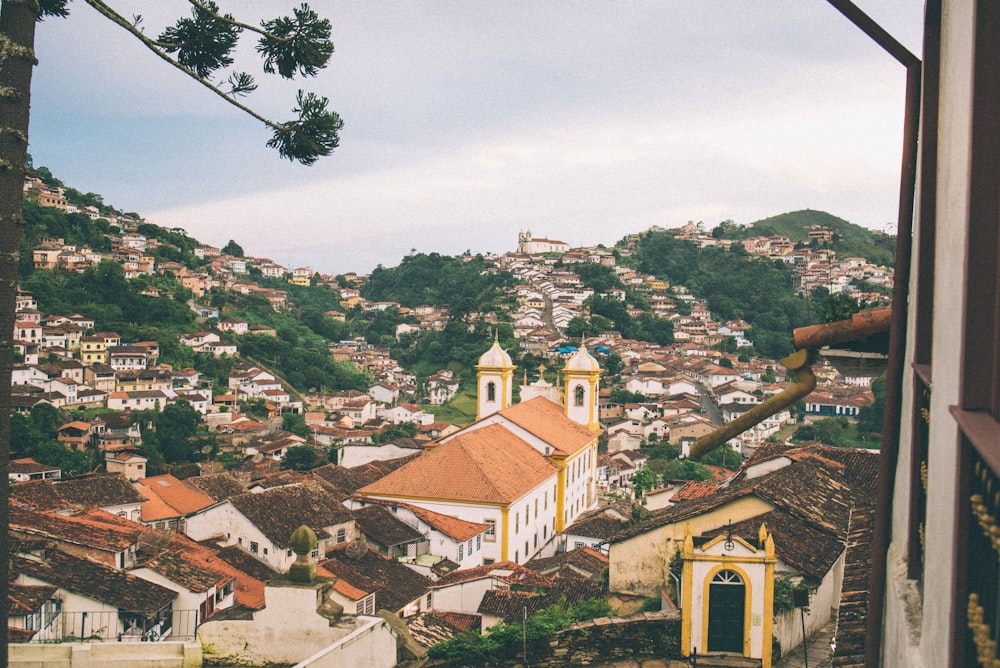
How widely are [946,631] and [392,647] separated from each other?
16.1ft

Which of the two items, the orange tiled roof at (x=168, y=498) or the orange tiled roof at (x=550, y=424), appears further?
the orange tiled roof at (x=168, y=498)

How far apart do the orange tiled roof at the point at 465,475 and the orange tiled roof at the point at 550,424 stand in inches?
111

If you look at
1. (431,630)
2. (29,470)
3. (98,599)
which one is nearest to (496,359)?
(431,630)

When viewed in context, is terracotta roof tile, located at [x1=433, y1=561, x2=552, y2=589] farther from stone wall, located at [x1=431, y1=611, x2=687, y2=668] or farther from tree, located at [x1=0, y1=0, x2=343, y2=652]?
tree, located at [x1=0, y1=0, x2=343, y2=652]

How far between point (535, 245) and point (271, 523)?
419 feet

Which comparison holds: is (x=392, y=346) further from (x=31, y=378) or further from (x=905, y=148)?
(x=905, y=148)

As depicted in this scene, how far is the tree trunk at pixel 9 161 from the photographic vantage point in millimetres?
3877

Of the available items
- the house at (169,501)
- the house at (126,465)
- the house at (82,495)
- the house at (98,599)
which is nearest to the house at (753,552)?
the house at (98,599)

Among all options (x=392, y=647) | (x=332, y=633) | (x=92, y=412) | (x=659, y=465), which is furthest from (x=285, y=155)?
(x=92, y=412)

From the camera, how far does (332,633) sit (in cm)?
567

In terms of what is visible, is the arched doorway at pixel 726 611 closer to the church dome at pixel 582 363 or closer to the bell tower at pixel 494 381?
the bell tower at pixel 494 381

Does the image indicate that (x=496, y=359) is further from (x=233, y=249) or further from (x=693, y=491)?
(x=233, y=249)

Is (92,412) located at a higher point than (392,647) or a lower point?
lower

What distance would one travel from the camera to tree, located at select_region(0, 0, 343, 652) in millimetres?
3904
